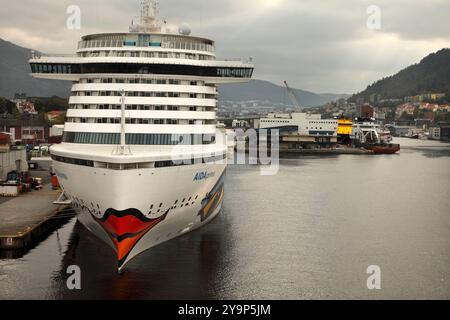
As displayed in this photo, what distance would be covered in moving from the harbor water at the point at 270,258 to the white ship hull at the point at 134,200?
53.1 inches

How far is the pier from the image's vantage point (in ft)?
93.6

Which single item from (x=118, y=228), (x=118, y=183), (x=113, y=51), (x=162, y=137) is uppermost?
(x=113, y=51)

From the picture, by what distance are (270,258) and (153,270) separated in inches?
236

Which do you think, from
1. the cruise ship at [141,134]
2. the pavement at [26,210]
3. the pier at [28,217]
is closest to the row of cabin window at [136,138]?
the cruise ship at [141,134]

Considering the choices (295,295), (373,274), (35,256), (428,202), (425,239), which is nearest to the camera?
(295,295)

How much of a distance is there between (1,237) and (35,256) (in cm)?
195

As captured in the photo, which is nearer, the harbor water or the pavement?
the harbor water

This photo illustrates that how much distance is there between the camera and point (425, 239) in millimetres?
32906

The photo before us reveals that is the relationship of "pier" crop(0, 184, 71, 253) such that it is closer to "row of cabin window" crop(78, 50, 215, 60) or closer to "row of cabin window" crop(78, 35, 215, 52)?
"row of cabin window" crop(78, 50, 215, 60)

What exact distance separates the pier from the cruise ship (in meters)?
3.43

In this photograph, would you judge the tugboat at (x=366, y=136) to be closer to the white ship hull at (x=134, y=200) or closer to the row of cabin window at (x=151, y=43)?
the row of cabin window at (x=151, y=43)

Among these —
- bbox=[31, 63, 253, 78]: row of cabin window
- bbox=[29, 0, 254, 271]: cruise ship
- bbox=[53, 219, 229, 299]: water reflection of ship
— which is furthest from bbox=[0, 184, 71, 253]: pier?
bbox=[31, 63, 253, 78]: row of cabin window
